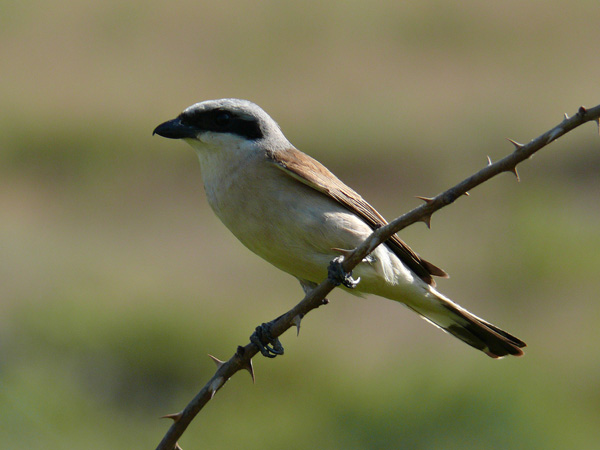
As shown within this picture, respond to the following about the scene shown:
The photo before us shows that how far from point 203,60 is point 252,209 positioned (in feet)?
41.3

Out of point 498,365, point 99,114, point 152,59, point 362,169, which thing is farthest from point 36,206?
point 498,365

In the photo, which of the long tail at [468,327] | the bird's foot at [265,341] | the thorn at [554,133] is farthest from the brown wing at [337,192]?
the thorn at [554,133]

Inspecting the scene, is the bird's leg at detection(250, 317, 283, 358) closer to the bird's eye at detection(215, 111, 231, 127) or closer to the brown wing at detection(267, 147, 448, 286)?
the brown wing at detection(267, 147, 448, 286)

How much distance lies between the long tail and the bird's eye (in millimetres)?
1313

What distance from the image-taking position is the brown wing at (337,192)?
168 inches

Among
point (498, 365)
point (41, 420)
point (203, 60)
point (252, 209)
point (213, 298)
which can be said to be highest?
point (203, 60)

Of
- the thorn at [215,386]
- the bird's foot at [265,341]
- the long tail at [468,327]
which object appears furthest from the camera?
the long tail at [468,327]

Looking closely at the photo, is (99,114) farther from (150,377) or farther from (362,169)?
(150,377)

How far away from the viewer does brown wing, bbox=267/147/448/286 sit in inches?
168

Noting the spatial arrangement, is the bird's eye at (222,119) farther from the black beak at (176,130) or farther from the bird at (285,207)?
the black beak at (176,130)

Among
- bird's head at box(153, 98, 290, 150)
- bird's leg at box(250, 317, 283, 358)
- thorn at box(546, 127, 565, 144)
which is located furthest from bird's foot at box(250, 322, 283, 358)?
thorn at box(546, 127, 565, 144)

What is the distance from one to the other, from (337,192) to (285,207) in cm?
31

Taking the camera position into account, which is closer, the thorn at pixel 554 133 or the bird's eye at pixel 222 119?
the thorn at pixel 554 133

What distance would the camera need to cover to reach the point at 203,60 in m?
16.4
